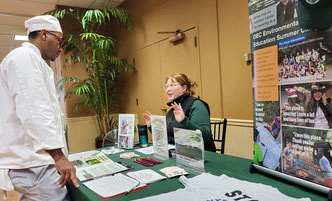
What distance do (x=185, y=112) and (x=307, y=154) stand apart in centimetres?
120

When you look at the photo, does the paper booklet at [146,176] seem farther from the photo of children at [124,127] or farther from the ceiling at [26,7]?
the ceiling at [26,7]

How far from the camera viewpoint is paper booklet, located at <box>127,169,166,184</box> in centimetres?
114

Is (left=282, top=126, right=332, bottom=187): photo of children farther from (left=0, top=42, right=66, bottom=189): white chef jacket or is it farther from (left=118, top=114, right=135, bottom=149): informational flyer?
(left=118, top=114, right=135, bottom=149): informational flyer

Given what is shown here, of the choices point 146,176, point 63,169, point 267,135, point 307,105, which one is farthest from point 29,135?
point 307,105

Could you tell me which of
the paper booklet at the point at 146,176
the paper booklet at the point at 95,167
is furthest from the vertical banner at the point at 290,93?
the paper booklet at the point at 95,167

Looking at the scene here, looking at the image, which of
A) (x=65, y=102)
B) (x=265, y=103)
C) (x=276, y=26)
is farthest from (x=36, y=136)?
(x=65, y=102)

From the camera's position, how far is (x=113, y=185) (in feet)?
3.65

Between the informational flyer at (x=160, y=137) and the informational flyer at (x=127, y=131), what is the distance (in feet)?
0.98

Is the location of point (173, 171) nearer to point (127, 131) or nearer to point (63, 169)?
point (63, 169)

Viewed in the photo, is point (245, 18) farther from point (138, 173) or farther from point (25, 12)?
point (25, 12)

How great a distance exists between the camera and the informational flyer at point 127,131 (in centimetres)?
188

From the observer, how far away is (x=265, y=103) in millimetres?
1070

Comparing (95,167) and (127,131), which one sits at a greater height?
(127,131)

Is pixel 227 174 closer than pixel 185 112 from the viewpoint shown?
Yes
